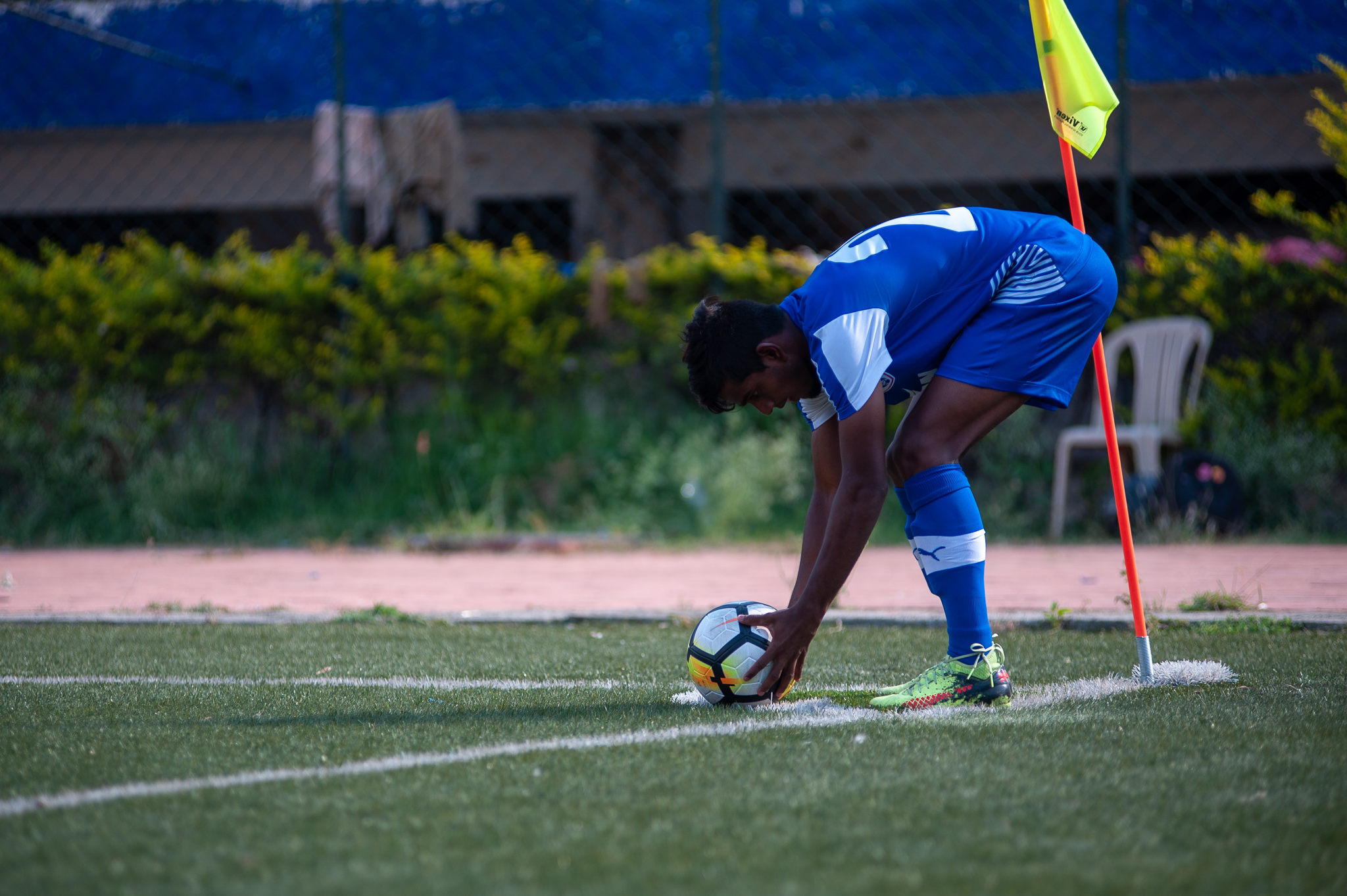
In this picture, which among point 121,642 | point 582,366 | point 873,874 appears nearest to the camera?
point 873,874

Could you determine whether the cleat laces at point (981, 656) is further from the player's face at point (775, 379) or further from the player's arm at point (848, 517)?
the player's face at point (775, 379)

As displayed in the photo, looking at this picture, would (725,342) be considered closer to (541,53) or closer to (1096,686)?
(1096,686)

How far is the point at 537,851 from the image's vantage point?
217 centimetres

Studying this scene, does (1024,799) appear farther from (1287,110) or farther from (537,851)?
(1287,110)

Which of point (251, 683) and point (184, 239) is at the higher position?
point (184, 239)

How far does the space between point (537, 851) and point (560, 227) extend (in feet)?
42.0

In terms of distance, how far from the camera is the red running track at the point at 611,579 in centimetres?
577

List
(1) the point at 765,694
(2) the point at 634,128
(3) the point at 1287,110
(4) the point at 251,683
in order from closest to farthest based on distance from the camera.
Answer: (1) the point at 765,694 < (4) the point at 251,683 < (3) the point at 1287,110 < (2) the point at 634,128

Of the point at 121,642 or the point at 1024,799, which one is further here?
the point at 121,642

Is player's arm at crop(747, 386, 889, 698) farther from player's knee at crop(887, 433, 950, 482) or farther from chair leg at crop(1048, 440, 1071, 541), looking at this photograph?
chair leg at crop(1048, 440, 1071, 541)

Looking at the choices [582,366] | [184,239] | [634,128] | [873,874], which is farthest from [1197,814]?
[184,239]

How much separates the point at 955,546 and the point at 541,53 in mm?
10439

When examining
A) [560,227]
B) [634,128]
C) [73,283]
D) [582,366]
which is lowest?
[582,366]

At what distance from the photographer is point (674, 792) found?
2.54 meters
